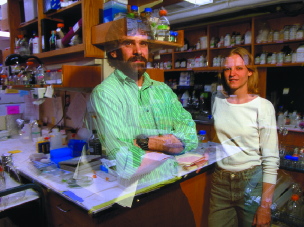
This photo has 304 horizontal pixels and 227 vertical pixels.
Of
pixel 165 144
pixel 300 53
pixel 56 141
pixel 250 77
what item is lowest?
pixel 56 141

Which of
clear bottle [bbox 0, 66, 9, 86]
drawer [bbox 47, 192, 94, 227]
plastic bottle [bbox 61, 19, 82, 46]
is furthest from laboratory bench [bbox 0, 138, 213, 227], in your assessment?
clear bottle [bbox 0, 66, 9, 86]

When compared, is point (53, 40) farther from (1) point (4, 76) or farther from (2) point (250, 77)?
(2) point (250, 77)

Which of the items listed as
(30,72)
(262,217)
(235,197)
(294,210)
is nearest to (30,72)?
(30,72)

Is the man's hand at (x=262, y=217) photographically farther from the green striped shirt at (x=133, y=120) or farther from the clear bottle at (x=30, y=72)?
the clear bottle at (x=30, y=72)

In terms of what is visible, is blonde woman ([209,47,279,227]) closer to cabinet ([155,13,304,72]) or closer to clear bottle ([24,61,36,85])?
cabinet ([155,13,304,72])

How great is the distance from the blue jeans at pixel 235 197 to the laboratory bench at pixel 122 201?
0.31 ft

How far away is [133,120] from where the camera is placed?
1.20 m

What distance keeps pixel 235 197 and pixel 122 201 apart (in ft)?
1.72

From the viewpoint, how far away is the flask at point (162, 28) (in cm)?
143

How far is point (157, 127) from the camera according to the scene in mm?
1245

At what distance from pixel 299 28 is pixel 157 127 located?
1136mm

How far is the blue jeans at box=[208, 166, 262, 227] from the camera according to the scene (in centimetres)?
111

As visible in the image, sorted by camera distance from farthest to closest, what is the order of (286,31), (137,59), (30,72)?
(30,72)
(286,31)
(137,59)

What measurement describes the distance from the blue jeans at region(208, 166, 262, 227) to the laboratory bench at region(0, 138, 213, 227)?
0.09 metres
